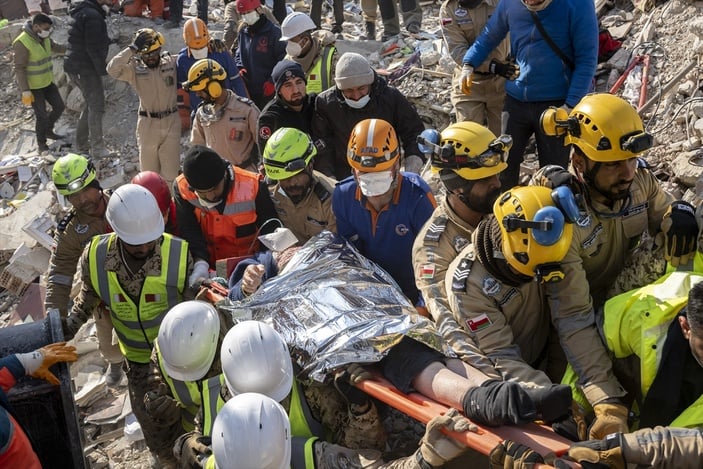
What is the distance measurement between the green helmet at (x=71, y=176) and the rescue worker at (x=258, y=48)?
305 centimetres

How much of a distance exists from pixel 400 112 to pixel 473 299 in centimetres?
253

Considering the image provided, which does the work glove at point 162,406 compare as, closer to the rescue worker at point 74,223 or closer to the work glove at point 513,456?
the rescue worker at point 74,223

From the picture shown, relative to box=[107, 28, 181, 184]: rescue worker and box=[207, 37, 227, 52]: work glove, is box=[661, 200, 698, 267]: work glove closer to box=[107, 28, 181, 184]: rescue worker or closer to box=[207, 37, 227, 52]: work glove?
box=[207, 37, 227, 52]: work glove

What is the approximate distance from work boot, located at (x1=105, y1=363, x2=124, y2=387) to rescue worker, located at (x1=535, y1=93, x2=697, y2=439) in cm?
440

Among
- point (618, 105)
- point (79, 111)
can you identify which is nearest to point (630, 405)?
point (618, 105)

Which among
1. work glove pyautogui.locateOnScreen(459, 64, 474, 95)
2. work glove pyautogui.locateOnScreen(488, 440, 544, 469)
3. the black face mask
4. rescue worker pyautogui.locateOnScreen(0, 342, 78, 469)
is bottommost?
rescue worker pyautogui.locateOnScreen(0, 342, 78, 469)

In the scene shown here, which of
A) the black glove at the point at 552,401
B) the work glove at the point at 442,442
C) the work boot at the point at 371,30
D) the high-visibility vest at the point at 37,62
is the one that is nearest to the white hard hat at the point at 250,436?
the work glove at the point at 442,442

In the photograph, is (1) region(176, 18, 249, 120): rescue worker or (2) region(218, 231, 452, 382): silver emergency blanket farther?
(1) region(176, 18, 249, 120): rescue worker

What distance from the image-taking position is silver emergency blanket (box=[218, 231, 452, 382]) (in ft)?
11.9

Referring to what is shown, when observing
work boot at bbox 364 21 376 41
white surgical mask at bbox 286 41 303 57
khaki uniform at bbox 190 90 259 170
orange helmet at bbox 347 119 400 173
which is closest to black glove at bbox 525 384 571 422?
orange helmet at bbox 347 119 400 173

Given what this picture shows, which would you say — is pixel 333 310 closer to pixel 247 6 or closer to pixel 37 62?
pixel 247 6

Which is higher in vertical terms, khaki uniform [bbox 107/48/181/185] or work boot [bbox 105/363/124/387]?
khaki uniform [bbox 107/48/181/185]

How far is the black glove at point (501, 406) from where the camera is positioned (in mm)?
2953

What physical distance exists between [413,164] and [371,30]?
556 centimetres
